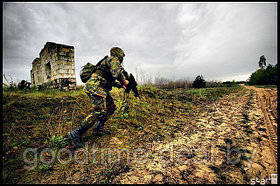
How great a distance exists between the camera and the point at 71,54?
6.76 metres

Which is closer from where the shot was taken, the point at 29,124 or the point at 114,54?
the point at 114,54

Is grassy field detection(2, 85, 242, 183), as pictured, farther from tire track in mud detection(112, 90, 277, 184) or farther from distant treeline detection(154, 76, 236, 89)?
distant treeline detection(154, 76, 236, 89)

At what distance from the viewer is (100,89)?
2104 mm

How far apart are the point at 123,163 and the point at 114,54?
2.01 metres

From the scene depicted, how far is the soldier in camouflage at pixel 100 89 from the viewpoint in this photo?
1959 mm

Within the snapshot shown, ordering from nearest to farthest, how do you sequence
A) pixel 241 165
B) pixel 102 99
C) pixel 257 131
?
pixel 241 165 → pixel 102 99 → pixel 257 131

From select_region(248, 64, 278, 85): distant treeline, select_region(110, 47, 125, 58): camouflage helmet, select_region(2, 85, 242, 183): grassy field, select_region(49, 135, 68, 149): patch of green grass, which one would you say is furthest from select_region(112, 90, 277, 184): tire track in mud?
select_region(248, 64, 278, 85): distant treeline

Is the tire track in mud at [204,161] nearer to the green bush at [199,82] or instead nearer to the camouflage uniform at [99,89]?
the camouflage uniform at [99,89]

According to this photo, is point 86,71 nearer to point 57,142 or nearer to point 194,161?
point 57,142

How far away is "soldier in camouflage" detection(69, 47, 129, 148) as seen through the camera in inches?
77.1

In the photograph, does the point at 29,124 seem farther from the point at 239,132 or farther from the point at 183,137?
the point at 239,132

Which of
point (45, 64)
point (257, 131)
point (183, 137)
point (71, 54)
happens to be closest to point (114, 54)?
point (183, 137)

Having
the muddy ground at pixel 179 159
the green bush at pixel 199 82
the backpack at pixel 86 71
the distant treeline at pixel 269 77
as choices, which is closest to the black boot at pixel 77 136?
the muddy ground at pixel 179 159

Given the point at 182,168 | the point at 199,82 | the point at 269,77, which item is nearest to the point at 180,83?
the point at 199,82
